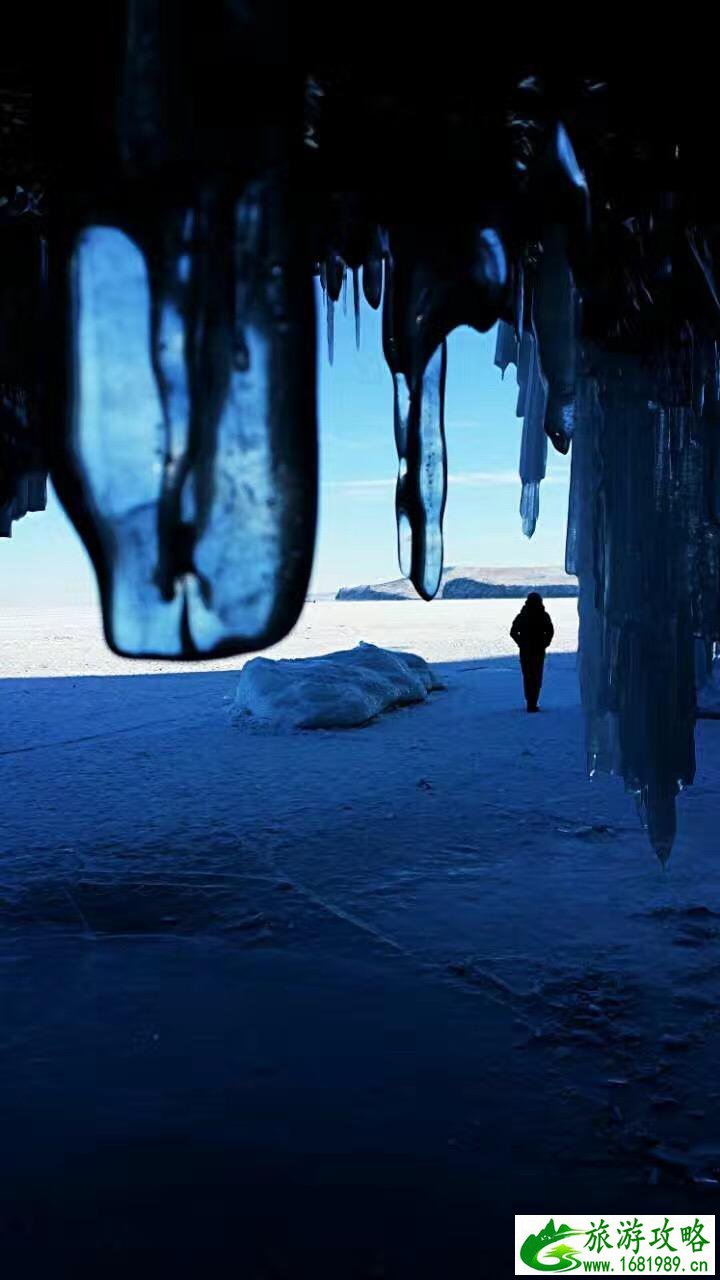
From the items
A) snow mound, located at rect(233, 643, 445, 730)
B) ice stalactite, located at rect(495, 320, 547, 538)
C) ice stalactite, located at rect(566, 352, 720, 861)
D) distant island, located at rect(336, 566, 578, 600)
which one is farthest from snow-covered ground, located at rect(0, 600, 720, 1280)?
distant island, located at rect(336, 566, 578, 600)

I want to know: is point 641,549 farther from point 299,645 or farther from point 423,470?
point 299,645

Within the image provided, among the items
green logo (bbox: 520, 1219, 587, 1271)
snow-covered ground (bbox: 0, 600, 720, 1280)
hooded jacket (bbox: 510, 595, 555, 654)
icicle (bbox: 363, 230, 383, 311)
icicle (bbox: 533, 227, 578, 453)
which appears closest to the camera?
green logo (bbox: 520, 1219, 587, 1271)

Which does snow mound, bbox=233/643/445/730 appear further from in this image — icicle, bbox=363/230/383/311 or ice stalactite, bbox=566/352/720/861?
icicle, bbox=363/230/383/311

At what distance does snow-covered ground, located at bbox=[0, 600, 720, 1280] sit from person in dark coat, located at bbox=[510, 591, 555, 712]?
3.19 m

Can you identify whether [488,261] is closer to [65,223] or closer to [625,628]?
[65,223]

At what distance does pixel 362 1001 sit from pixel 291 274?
7.90 feet

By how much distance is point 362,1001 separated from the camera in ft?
10.9

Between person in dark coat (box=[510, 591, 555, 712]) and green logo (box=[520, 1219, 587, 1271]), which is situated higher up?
person in dark coat (box=[510, 591, 555, 712])

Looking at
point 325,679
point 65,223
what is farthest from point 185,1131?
point 325,679

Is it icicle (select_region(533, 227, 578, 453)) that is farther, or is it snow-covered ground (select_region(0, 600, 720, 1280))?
icicle (select_region(533, 227, 578, 453))

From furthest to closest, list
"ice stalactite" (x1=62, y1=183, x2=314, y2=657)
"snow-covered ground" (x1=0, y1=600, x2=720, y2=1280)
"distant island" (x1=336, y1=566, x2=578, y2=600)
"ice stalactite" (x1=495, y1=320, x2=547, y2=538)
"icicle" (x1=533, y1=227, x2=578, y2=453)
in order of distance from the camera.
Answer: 1. "distant island" (x1=336, y1=566, x2=578, y2=600)
2. "ice stalactite" (x1=495, y1=320, x2=547, y2=538)
3. "icicle" (x1=533, y1=227, x2=578, y2=453)
4. "snow-covered ground" (x1=0, y1=600, x2=720, y2=1280)
5. "ice stalactite" (x1=62, y1=183, x2=314, y2=657)

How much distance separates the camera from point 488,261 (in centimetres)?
251

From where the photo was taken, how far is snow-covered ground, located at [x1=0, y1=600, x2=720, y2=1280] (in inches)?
91.7

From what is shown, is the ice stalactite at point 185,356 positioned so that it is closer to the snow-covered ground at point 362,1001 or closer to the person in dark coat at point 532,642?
the snow-covered ground at point 362,1001
